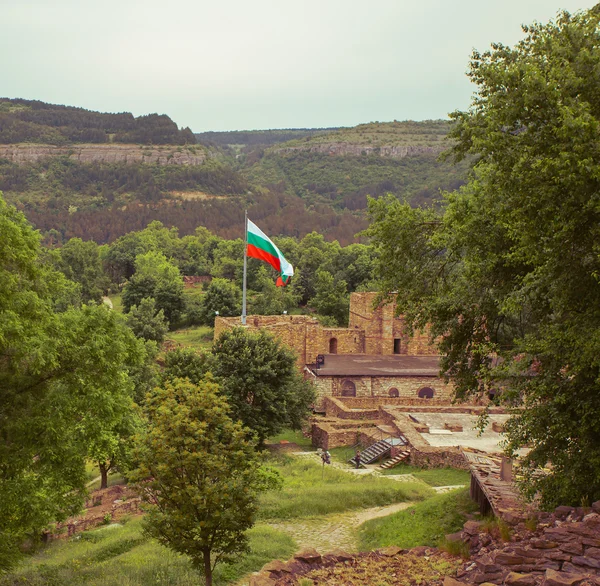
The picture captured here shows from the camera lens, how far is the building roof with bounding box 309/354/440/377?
32.8m

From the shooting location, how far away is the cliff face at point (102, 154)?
174 meters

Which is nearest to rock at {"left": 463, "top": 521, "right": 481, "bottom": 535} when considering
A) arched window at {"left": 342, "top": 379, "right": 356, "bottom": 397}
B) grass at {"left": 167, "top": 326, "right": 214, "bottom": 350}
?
arched window at {"left": 342, "top": 379, "right": 356, "bottom": 397}

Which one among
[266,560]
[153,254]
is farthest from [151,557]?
[153,254]

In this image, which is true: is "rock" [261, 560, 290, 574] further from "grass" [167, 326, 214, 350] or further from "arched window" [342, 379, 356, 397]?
"grass" [167, 326, 214, 350]

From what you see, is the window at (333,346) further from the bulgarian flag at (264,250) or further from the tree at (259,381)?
the tree at (259,381)

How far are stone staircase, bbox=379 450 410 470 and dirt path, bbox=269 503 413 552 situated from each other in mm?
5142

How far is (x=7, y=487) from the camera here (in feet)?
34.4

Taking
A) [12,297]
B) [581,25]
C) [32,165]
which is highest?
[32,165]

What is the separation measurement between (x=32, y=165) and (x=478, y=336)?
172 metres

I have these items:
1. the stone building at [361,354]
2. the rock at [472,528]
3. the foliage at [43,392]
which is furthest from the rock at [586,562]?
the stone building at [361,354]

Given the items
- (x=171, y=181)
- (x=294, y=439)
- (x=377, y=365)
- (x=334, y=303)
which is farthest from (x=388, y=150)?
(x=294, y=439)

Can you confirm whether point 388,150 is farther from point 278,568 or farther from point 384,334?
point 278,568

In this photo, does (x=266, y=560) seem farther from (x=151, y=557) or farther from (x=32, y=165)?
(x=32, y=165)

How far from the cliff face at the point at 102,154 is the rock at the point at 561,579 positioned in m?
173
